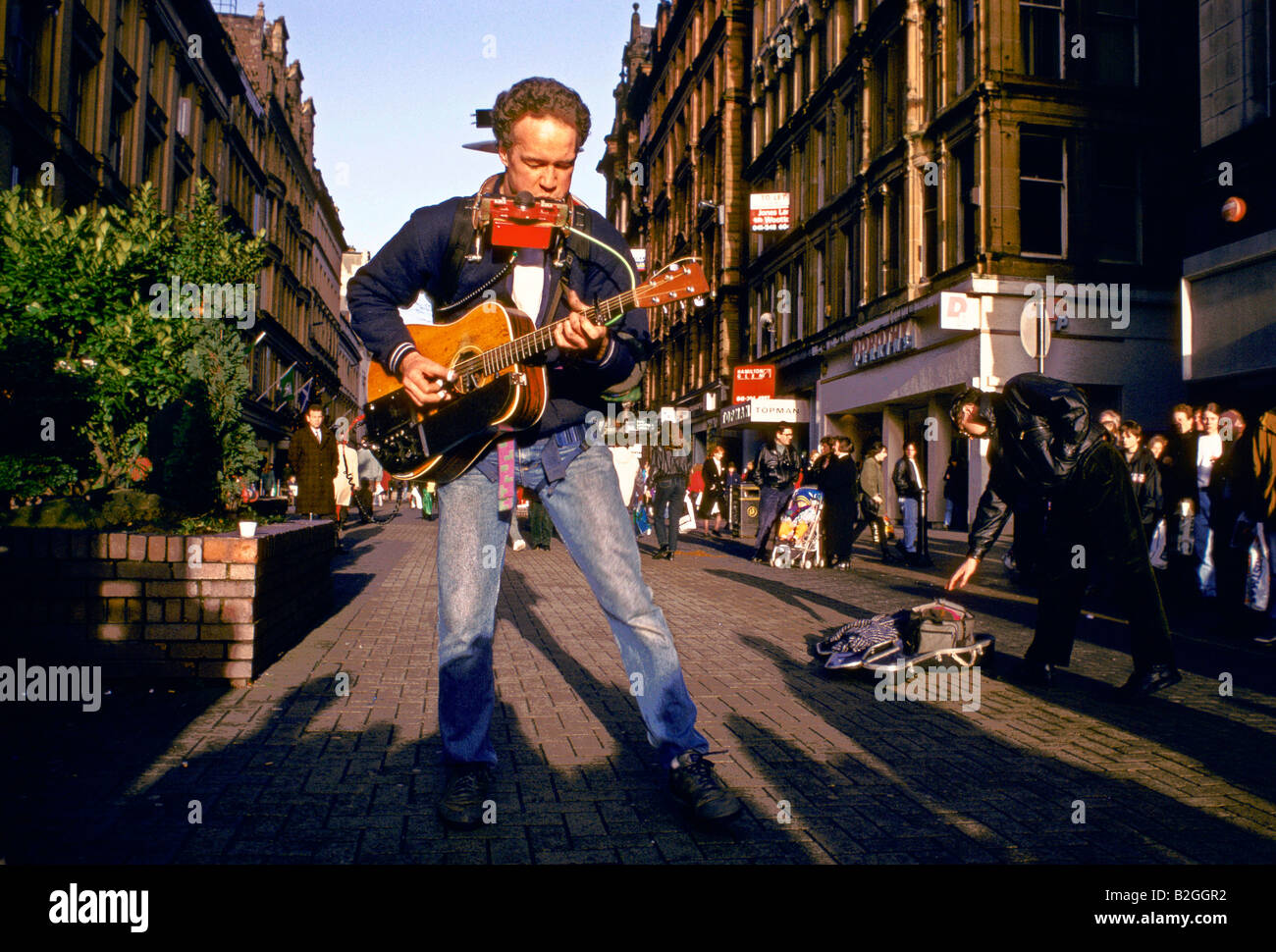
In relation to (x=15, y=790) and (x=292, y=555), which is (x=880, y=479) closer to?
(x=292, y=555)

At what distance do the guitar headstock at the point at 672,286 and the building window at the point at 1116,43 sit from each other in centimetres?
2134

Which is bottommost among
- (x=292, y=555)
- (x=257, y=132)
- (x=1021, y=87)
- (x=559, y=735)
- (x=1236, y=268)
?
(x=559, y=735)

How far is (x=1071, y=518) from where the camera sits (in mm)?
5469

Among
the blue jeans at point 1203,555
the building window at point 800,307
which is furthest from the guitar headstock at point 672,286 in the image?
the building window at point 800,307

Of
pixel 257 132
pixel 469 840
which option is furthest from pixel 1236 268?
pixel 257 132

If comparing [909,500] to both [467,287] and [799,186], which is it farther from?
[799,186]

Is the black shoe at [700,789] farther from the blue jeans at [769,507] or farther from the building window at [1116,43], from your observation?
the building window at [1116,43]

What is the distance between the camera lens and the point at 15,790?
10.5ft

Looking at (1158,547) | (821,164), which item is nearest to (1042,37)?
(821,164)

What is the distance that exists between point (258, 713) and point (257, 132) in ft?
159

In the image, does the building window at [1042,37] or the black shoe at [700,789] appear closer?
the black shoe at [700,789]

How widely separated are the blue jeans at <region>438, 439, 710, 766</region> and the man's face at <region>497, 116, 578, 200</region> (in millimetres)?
827

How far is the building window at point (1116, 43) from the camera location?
2048 centimetres

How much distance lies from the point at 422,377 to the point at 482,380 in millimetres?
190
